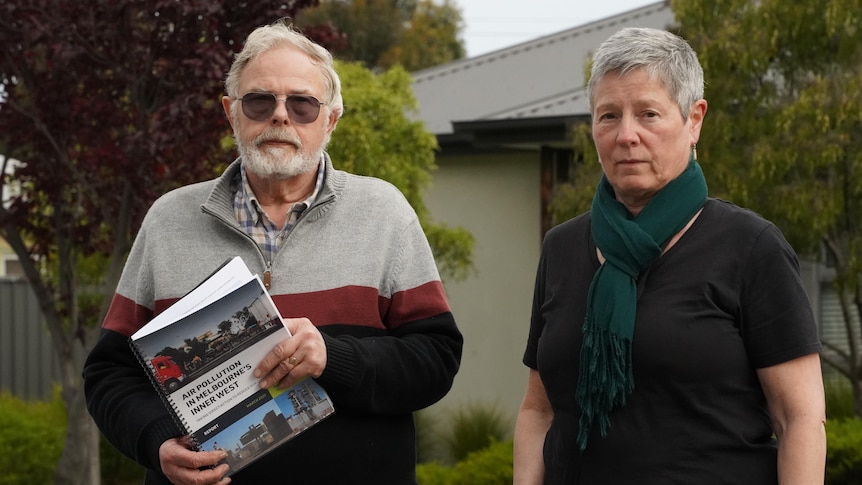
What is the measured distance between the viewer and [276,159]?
3.44 metres

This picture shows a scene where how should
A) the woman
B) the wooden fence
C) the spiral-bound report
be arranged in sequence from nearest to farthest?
Answer: 1. the woman
2. the spiral-bound report
3. the wooden fence

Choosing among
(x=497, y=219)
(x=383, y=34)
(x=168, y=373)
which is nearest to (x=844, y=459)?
(x=497, y=219)

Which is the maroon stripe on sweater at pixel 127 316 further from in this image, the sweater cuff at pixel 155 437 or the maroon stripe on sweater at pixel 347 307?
the sweater cuff at pixel 155 437

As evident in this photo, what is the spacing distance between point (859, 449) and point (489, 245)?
5.72 m

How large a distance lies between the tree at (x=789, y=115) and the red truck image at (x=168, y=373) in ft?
18.5

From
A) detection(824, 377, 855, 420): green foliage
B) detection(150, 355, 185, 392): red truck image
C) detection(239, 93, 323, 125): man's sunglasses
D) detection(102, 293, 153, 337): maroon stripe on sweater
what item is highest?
detection(239, 93, 323, 125): man's sunglasses

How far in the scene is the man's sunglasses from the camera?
345 centimetres

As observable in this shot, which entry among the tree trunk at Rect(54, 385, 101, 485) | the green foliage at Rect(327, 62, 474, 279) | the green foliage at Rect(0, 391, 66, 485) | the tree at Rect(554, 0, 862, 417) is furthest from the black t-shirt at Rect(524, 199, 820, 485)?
the green foliage at Rect(0, 391, 66, 485)

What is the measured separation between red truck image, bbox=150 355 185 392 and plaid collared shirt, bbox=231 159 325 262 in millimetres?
562

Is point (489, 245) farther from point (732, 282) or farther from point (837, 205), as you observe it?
point (732, 282)

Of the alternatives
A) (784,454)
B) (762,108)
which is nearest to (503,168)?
(762,108)

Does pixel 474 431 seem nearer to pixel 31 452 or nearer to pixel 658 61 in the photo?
pixel 31 452

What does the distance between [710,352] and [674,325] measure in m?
0.10

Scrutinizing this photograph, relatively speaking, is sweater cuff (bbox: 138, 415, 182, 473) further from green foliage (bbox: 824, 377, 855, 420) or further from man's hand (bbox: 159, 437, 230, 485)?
green foliage (bbox: 824, 377, 855, 420)
